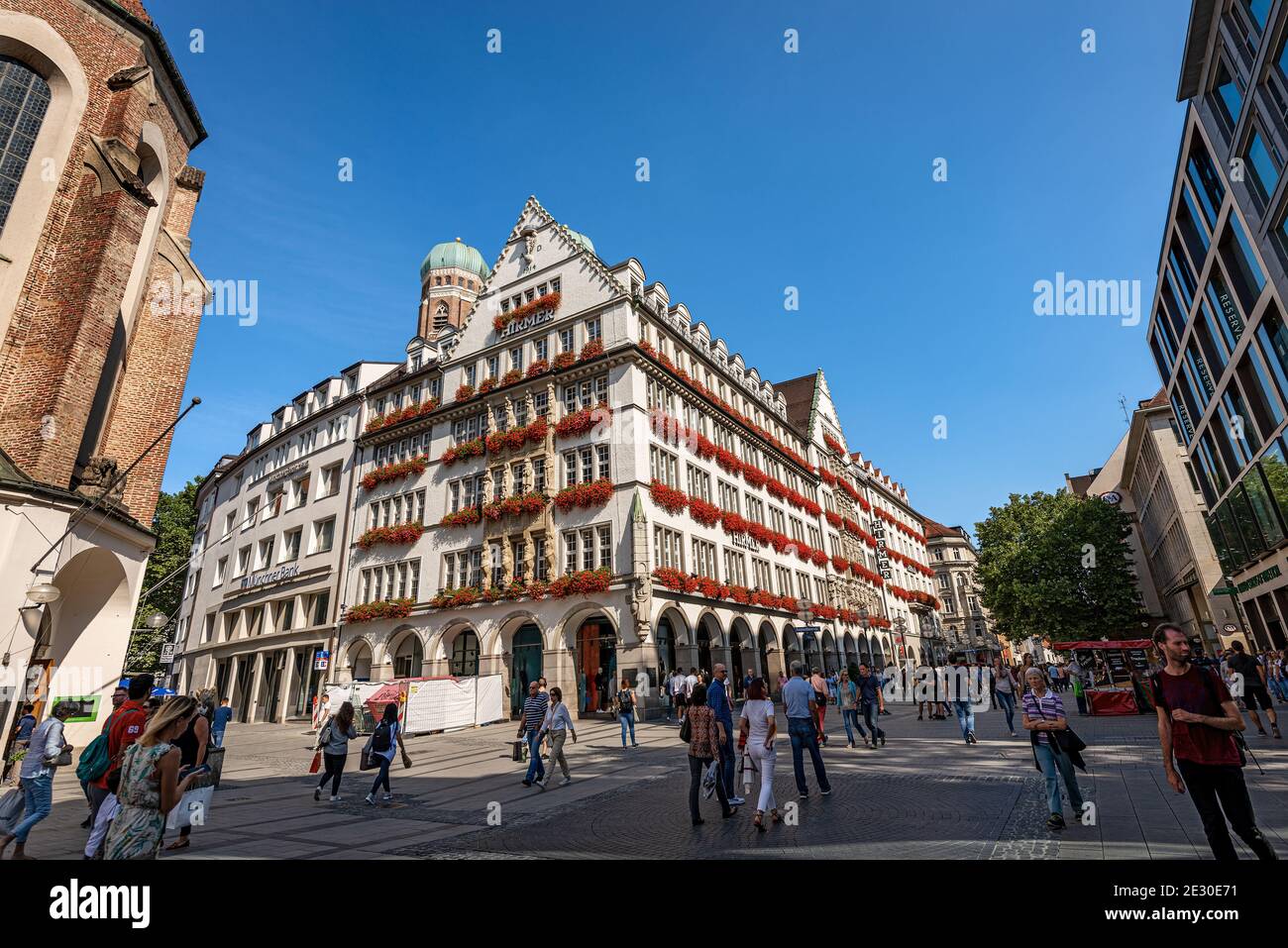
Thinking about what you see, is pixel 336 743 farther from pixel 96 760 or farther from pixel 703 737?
pixel 703 737

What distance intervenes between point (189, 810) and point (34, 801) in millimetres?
1529

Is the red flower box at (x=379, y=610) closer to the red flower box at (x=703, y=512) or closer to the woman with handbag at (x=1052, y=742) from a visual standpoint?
the red flower box at (x=703, y=512)

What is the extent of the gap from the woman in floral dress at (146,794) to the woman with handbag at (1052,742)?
8.12 metres

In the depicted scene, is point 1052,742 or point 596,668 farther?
point 596,668

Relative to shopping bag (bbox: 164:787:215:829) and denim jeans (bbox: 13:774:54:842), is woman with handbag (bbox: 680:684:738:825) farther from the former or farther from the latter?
denim jeans (bbox: 13:774:54:842)

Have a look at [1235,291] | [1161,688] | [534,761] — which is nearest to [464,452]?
[534,761]

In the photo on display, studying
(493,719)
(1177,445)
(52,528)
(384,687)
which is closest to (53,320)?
(52,528)

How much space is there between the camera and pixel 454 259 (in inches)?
2881

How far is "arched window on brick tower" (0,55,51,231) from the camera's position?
17672 millimetres

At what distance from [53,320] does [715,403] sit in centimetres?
2670

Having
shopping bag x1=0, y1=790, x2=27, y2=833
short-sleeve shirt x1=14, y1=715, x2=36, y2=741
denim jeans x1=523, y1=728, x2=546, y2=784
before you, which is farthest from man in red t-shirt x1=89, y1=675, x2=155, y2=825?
denim jeans x1=523, y1=728, x2=546, y2=784

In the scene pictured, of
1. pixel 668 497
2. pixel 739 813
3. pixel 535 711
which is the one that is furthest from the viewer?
pixel 668 497

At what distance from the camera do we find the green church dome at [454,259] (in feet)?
239
